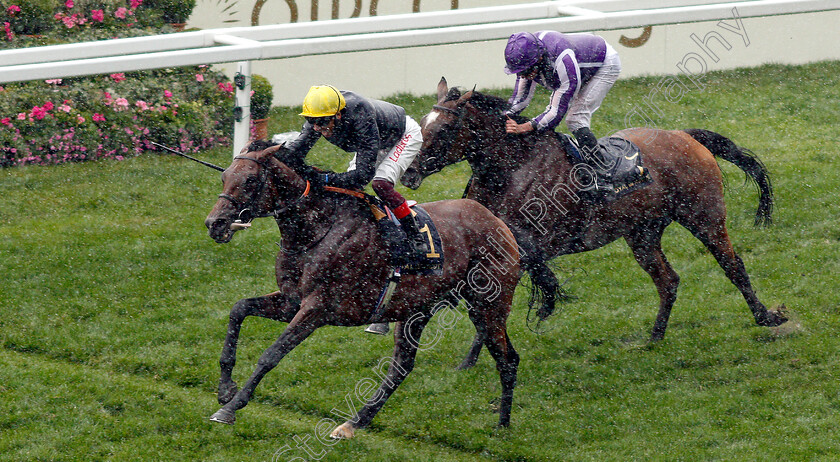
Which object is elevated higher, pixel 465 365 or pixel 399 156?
pixel 399 156

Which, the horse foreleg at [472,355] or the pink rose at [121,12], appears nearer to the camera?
the horse foreleg at [472,355]

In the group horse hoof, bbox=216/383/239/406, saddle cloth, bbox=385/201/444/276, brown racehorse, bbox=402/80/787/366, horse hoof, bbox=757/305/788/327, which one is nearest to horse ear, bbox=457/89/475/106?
brown racehorse, bbox=402/80/787/366

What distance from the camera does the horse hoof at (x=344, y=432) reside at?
297 inches

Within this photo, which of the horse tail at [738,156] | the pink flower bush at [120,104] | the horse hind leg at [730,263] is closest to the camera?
the horse hind leg at [730,263]

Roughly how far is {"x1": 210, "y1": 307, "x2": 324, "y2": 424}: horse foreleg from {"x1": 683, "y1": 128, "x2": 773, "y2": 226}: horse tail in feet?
14.5

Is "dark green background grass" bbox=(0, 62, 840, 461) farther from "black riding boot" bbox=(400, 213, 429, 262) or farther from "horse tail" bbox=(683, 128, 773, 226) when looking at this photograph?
"black riding boot" bbox=(400, 213, 429, 262)

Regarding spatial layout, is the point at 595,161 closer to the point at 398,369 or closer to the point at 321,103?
the point at 398,369

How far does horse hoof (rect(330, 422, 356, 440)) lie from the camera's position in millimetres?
7531

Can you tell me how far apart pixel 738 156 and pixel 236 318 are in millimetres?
5155

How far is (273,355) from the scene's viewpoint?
21.8 feet

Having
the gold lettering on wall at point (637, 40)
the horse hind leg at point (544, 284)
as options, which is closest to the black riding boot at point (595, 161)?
the horse hind leg at point (544, 284)

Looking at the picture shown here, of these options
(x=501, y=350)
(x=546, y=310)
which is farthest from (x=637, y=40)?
(x=501, y=350)

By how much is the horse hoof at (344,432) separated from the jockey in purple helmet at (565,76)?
2589mm

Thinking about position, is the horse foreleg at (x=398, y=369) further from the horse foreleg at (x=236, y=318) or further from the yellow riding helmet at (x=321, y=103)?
the yellow riding helmet at (x=321, y=103)
